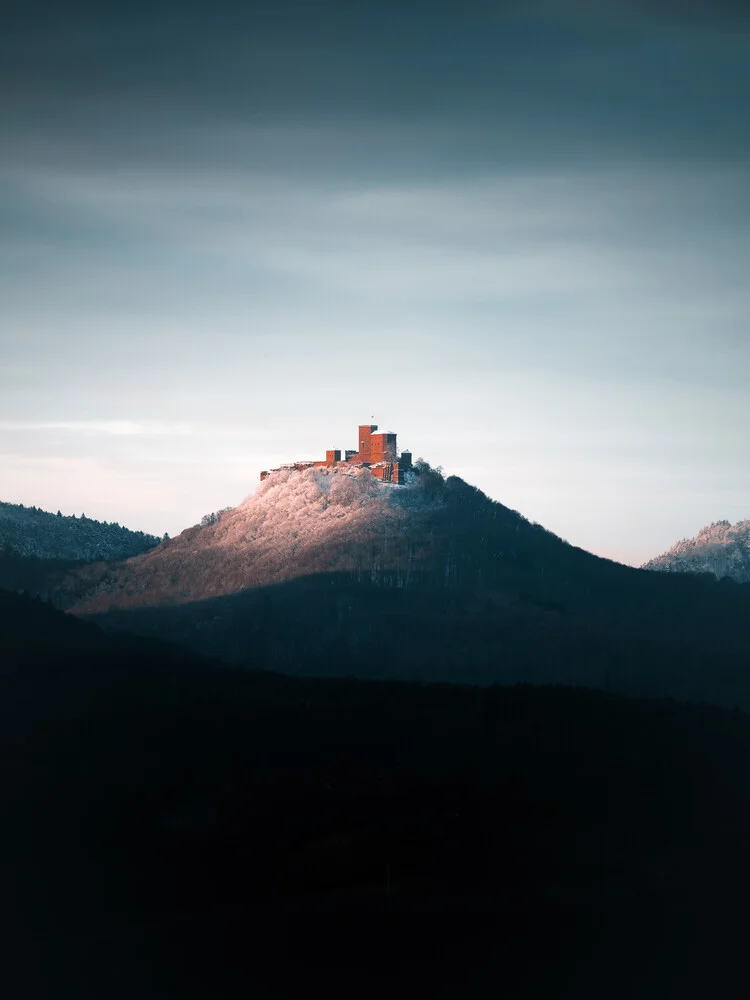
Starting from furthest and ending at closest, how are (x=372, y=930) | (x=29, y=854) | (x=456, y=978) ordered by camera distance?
(x=29, y=854)
(x=372, y=930)
(x=456, y=978)

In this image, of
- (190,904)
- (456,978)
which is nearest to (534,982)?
(456,978)

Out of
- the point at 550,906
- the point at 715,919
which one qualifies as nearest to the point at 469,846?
the point at 550,906

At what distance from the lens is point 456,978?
152 metres

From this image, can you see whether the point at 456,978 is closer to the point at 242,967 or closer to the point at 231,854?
the point at 242,967

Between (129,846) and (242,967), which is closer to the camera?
(242,967)

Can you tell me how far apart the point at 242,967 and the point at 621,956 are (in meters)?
38.9

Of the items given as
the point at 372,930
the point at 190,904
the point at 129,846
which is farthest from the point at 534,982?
the point at 129,846

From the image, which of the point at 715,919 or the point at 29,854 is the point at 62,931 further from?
the point at 715,919

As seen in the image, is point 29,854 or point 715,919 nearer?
point 715,919

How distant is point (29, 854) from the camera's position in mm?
189375

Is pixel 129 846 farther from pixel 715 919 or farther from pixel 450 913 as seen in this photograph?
pixel 715 919

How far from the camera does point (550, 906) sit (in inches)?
6944

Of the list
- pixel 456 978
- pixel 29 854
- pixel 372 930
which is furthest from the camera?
pixel 29 854

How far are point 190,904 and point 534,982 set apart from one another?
42869mm
